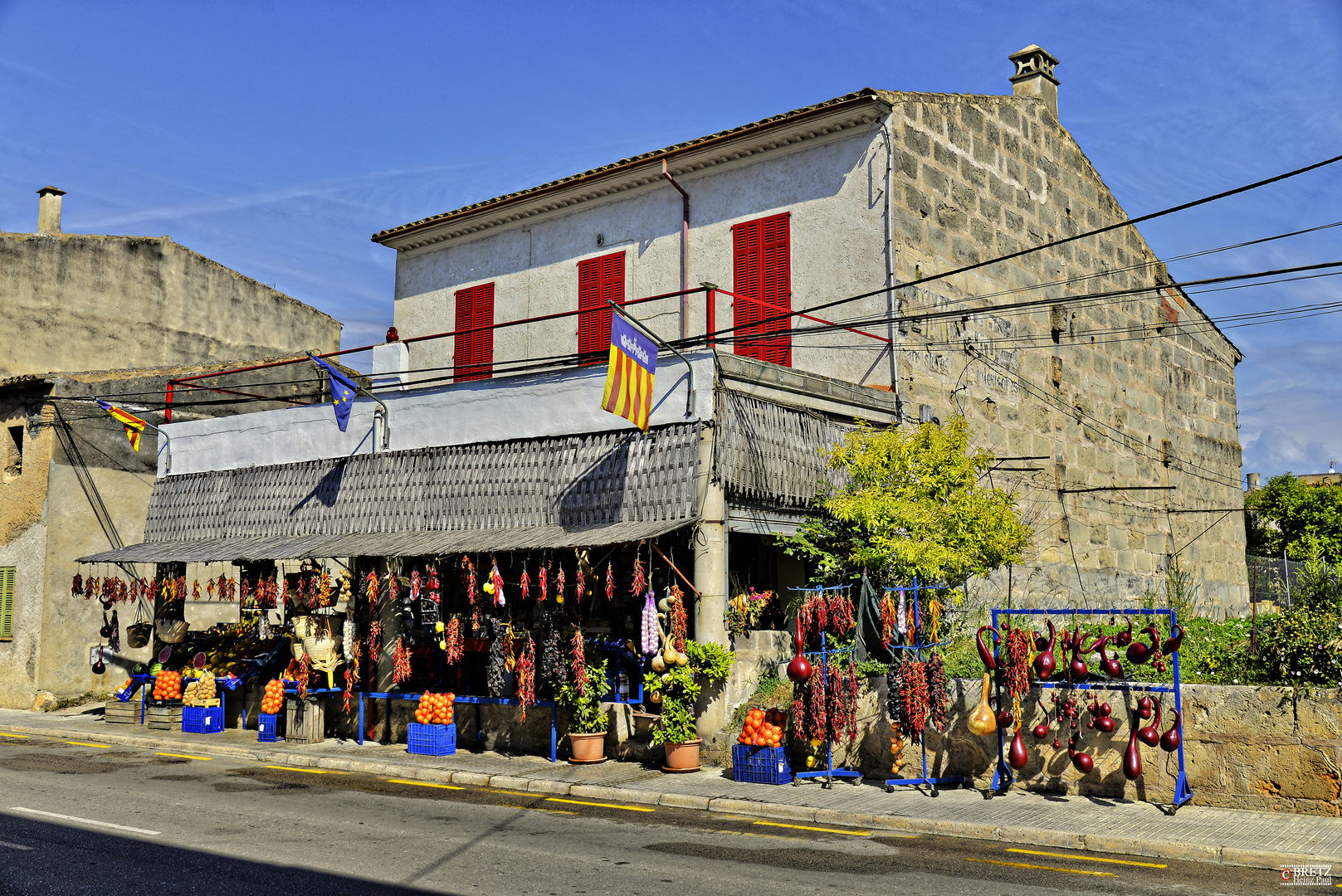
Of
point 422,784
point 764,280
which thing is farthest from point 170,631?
point 764,280

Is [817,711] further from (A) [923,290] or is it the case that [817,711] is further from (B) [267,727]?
(B) [267,727]

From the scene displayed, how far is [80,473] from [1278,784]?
23870 mm

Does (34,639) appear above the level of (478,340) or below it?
below

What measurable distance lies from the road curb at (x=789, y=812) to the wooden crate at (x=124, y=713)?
242 cm

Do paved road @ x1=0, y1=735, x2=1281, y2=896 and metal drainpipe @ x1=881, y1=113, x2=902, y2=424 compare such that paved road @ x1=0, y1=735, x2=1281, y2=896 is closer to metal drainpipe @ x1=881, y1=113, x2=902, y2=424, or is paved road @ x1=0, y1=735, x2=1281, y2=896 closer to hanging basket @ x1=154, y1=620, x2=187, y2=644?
hanging basket @ x1=154, y1=620, x2=187, y2=644

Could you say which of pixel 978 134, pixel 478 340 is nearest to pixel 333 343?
pixel 478 340

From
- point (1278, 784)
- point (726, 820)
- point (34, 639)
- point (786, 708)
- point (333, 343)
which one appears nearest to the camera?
point (1278, 784)

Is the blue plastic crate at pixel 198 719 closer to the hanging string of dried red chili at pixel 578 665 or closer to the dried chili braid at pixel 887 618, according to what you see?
the hanging string of dried red chili at pixel 578 665

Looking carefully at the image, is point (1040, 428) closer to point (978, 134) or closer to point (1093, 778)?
point (978, 134)

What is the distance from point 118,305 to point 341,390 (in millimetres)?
16325

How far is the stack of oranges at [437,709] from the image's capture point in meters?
16.1

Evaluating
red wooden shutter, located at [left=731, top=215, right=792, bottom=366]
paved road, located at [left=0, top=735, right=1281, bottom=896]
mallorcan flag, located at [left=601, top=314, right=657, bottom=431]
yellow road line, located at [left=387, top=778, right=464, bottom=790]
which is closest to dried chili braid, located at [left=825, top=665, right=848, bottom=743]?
paved road, located at [left=0, top=735, right=1281, bottom=896]

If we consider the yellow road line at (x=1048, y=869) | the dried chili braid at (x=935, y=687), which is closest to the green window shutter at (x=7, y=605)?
the dried chili braid at (x=935, y=687)

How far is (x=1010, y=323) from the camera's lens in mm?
21359
